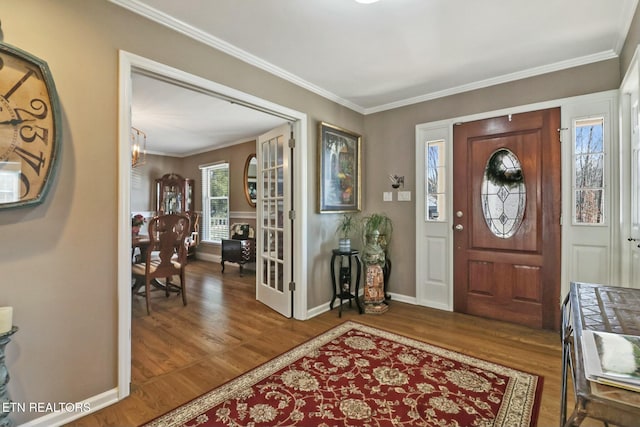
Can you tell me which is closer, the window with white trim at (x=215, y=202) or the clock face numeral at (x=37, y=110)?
the clock face numeral at (x=37, y=110)

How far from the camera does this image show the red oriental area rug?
→ 65.5 inches

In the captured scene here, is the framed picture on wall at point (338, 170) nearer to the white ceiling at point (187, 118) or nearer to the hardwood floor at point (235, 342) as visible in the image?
the hardwood floor at point (235, 342)

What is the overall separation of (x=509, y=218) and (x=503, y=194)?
0.80 feet

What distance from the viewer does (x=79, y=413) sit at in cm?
170

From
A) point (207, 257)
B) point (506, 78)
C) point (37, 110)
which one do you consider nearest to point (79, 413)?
point (37, 110)

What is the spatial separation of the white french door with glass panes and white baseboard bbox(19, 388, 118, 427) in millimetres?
1672

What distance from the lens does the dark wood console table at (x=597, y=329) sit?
2.03 ft

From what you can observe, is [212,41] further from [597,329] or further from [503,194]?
[503,194]

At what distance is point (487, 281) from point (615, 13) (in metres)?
2.34

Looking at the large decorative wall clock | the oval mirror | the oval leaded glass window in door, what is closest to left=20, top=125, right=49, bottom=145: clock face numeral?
the large decorative wall clock

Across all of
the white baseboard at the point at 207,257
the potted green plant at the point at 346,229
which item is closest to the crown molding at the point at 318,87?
the potted green plant at the point at 346,229

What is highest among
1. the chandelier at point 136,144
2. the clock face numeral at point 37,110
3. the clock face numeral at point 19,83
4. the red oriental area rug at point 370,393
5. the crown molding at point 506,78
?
the crown molding at point 506,78

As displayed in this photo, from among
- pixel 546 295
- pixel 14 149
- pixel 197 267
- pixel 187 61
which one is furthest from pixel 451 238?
pixel 197 267

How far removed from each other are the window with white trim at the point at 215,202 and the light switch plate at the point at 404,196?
3822mm
